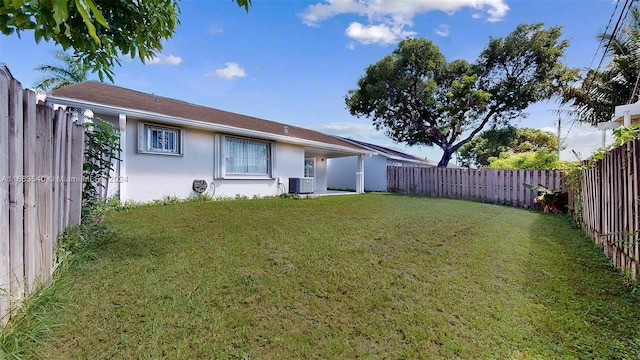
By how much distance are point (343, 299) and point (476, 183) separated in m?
11.7

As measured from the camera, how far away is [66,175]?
329 centimetres

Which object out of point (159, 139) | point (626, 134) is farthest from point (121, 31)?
point (626, 134)

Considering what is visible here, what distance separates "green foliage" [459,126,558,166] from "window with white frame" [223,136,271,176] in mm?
15728

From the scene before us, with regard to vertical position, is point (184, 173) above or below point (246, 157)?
below

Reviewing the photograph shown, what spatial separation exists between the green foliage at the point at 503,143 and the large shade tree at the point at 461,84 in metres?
1.06

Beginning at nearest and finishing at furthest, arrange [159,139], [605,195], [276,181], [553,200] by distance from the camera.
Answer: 1. [605,195]
2. [159,139]
3. [553,200]
4. [276,181]

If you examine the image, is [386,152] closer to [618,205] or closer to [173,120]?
[173,120]

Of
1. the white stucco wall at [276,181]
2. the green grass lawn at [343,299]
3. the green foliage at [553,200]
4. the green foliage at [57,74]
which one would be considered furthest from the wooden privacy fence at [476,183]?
the green foliage at [57,74]

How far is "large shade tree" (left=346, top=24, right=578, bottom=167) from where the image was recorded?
16.8 meters

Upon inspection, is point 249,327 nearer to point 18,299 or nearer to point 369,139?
point 18,299

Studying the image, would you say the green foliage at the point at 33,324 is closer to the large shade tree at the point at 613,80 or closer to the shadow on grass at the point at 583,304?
the shadow on grass at the point at 583,304

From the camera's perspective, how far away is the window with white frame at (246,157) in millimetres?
9391

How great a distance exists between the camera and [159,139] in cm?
776

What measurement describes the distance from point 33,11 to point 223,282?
265 centimetres
